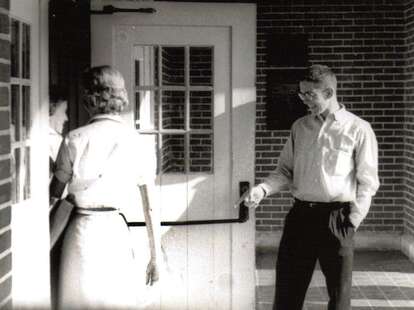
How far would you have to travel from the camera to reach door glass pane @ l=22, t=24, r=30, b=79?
322 centimetres

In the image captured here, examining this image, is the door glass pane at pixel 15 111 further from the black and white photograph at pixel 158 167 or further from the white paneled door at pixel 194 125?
the white paneled door at pixel 194 125

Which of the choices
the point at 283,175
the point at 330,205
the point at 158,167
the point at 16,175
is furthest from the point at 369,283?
the point at 16,175

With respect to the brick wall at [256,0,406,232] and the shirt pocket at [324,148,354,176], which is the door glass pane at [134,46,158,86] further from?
the brick wall at [256,0,406,232]

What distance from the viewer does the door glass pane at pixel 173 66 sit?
412 cm

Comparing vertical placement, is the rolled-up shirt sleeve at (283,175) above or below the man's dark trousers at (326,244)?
above

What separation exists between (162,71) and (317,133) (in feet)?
3.14

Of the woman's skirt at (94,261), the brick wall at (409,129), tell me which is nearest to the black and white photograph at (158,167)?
the woman's skirt at (94,261)

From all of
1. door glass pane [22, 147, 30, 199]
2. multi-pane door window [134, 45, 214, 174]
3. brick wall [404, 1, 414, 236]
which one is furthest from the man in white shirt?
brick wall [404, 1, 414, 236]

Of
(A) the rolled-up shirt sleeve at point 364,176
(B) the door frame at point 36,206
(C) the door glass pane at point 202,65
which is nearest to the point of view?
(B) the door frame at point 36,206

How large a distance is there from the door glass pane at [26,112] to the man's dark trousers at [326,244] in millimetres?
1605

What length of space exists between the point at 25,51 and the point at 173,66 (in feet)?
3.60

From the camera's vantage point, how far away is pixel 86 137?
2945 millimetres

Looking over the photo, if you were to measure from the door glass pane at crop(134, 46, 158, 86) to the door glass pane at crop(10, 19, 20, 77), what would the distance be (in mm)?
1073

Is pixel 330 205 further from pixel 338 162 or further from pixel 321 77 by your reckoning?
pixel 321 77
